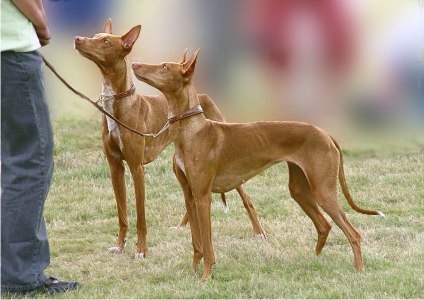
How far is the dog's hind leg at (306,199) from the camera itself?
23.5ft

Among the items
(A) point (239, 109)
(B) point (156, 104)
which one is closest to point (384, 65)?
(A) point (239, 109)

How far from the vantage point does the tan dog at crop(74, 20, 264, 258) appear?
728cm

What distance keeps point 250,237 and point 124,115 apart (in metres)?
1.70

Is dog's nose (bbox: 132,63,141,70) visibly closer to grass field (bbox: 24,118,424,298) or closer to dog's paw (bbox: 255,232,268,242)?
grass field (bbox: 24,118,424,298)

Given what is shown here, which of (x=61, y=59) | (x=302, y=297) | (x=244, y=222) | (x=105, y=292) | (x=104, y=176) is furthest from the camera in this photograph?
(x=61, y=59)

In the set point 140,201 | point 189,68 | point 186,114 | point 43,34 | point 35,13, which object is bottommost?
point 140,201

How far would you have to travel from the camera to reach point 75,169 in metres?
11.4

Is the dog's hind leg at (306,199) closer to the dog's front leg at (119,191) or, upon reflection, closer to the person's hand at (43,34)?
the dog's front leg at (119,191)

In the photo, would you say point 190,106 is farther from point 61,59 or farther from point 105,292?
point 61,59

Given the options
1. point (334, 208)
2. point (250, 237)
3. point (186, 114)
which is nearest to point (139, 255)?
point (250, 237)

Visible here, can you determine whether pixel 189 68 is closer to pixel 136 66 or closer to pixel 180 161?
pixel 136 66

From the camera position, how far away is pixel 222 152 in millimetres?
6699

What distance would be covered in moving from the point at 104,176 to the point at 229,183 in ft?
15.0

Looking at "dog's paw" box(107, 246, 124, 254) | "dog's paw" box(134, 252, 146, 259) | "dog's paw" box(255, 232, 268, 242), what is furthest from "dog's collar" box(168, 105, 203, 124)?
"dog's paw" box(255, 232, 268, 242)
